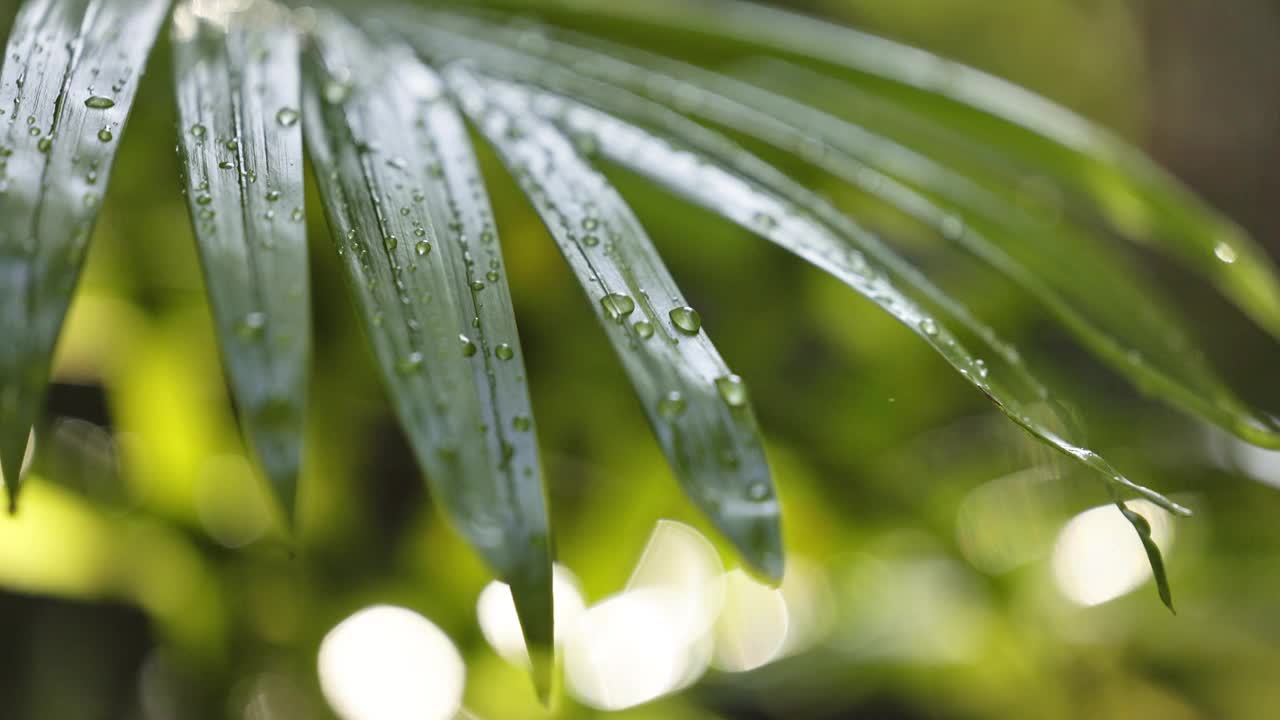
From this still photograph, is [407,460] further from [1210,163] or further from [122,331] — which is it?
[1210,163]

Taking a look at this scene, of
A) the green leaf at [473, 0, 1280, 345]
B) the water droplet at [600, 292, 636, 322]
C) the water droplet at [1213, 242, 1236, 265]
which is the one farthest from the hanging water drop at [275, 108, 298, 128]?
the water droplet at [1213, 242, 1236, 265]

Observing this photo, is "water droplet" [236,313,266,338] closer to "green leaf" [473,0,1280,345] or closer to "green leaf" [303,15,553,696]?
"green leaf" [303,15,553,696]

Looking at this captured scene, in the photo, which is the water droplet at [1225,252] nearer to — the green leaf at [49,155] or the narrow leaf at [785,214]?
the narrow leaf at [785,214]

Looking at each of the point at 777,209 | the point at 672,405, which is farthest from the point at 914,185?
the point at 672,405

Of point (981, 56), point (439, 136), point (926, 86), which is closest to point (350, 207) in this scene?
point (439, 136)

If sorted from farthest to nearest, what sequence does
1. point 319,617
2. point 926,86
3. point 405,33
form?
point 319,617
point 926,86
point 405,33

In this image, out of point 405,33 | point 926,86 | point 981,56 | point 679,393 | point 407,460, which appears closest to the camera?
point 679,393

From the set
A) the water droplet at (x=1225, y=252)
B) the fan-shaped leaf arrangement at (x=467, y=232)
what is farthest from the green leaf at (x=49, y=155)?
the water droplet at (x=1225, y=252)
